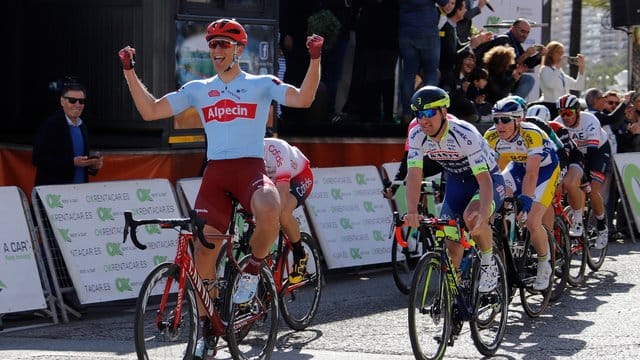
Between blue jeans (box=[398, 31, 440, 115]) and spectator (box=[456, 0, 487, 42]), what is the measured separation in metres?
1.46

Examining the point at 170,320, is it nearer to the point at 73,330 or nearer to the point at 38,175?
the point at 73,330

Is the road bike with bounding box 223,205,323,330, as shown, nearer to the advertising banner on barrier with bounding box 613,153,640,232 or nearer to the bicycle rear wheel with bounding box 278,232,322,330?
the bicycle rear wheel with bounding box 278,232,322,330

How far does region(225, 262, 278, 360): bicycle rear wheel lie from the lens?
7.61 metres

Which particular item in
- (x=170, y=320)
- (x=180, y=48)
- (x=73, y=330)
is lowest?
(x=73, y=330)

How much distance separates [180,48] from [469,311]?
16.4 feet

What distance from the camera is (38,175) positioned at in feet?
34.7

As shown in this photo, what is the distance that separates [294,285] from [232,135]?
2.01 metres

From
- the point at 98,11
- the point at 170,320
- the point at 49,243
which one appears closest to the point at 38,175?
the point at 49,243

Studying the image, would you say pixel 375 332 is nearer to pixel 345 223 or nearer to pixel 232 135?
pixel 232 135

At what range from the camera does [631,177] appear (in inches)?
648

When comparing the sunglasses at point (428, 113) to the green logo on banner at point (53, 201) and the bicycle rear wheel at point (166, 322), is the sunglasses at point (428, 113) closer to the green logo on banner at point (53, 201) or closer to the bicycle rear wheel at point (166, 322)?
the bicycle rear wheel at point (166, 322)

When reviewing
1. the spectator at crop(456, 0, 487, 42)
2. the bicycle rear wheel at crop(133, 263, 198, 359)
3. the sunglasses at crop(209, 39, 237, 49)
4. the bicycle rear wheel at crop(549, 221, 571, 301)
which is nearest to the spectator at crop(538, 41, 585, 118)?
the spectator at crop(456, 0, 487, 42)

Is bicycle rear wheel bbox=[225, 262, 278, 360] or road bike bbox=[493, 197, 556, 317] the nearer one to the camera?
bicycle rear wheel bbox=[225, 262, 278, 360]

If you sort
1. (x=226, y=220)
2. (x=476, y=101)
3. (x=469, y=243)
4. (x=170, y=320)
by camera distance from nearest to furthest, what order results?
1. (x=170, y=320)
2. (x=226, y=220)
3. (x=469, y=243)
4. (x=476, y=101)
